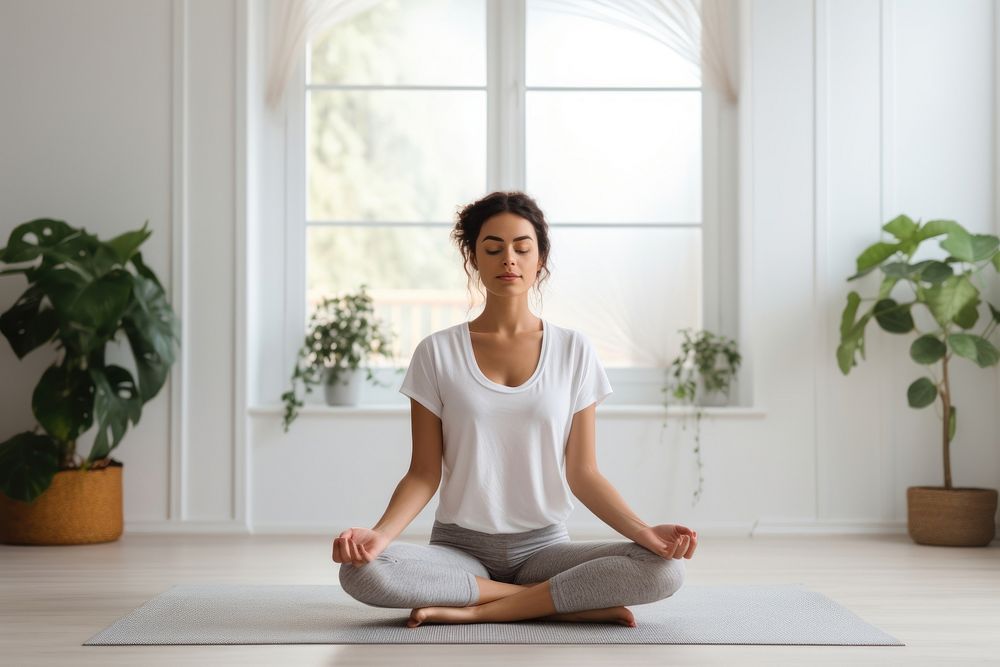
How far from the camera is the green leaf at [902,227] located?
13.5ft

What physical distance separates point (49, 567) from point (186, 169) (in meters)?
1.56

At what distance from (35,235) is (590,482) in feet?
8.32

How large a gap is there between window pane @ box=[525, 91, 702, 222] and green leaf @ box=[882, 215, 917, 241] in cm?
80

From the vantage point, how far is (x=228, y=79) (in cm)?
429

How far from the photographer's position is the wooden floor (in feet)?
7.52

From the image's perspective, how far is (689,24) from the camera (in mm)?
4590

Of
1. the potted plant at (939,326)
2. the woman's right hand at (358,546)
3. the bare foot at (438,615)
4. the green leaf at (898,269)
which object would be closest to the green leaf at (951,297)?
the potted plant at (939,326)

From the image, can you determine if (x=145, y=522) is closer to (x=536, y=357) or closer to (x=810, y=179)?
(x=536, y=357)

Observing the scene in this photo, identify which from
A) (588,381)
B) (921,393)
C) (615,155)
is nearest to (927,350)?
(921,393)

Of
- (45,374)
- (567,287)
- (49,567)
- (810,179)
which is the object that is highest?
(810,179)

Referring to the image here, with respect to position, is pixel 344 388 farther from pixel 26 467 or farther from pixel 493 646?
pixel 493 646

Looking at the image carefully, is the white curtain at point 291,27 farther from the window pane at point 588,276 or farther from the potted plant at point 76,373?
the potted plant at point 76,373

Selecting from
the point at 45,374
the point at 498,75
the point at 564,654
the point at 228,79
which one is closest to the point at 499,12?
the point at 498,75

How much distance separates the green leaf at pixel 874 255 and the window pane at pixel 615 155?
727 mm
